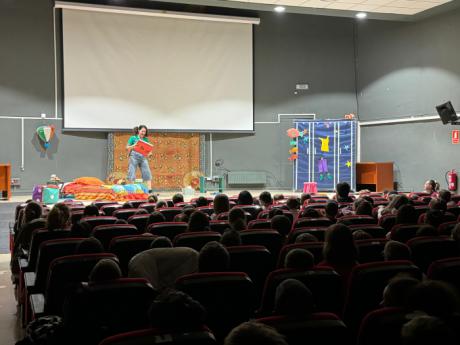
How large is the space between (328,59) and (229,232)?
44.7 feet

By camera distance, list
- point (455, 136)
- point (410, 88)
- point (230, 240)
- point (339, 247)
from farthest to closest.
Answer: point (410, 88), point (455, 136), point (230, 240), point (339, 247)

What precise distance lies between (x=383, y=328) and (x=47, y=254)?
2.41m

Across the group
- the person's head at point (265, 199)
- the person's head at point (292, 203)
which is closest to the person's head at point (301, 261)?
the person's head at point (292, 203)

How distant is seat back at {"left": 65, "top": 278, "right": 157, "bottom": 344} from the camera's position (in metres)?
2.31

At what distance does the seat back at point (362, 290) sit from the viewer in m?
2.53

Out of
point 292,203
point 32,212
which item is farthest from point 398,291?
point 32,212

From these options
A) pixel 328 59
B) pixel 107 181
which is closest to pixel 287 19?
pixel 328 59

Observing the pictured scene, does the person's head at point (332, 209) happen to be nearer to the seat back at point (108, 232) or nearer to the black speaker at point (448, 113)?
the seat back at point (108, 232)

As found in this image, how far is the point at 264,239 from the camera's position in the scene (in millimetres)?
3912

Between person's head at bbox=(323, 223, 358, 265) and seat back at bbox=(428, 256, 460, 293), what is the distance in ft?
1.71

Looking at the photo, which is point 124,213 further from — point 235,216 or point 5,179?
point 5,179

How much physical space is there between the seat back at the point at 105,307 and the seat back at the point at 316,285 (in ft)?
1.94

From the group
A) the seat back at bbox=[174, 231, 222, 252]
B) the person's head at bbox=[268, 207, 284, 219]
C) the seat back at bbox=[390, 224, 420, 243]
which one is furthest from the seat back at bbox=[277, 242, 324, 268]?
the person's head at bbox=[268, 207, 284, 219]

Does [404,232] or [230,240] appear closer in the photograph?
→ [230,240]
